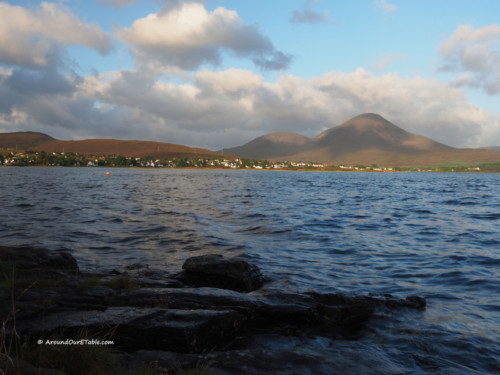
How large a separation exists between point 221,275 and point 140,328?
5.19m

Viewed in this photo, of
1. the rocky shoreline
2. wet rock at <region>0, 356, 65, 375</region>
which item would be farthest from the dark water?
wet rock at <region>0, 356, 65, 375</region>

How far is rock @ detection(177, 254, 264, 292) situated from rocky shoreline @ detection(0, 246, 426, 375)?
36 millimetres

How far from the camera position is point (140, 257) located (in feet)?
54.4

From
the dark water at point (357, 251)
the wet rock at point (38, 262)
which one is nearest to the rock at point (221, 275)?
the dark water at point (357, 251)

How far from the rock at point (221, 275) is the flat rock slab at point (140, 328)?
403cm

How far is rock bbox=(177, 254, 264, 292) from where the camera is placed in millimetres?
12094

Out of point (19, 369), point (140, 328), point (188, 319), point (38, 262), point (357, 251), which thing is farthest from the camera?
point (357, 251)

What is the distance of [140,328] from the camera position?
7324 millimetres

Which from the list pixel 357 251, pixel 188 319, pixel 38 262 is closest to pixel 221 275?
pixel 188 319

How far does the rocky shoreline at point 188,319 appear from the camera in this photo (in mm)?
6445

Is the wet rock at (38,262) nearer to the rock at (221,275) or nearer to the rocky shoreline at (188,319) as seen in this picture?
the rocky shoreline at (188,319)

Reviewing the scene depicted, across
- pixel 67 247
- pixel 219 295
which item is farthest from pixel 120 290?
pixel 67 247

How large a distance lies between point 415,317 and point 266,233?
1386 cm

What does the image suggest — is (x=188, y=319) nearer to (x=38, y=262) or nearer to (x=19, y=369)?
(x=19, y=369)
